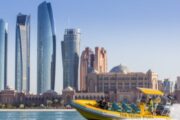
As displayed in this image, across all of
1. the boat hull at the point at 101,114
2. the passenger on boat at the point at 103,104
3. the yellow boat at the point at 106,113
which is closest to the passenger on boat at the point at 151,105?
the yellow boat at the point at 106,113

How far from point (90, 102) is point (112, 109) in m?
2.39


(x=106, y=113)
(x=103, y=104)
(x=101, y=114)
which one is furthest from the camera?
(x=103, y=104)

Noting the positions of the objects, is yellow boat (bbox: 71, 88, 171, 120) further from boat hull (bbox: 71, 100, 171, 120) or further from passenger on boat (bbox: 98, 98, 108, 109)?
passenger on boat (bbox: 98, 98, 108, 109)

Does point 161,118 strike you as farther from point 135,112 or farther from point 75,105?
point 75,105

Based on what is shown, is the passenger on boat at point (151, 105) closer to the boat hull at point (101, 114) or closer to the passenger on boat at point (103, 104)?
the boat hull at point (101, 114)

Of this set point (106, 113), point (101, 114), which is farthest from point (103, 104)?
point (106, 113)

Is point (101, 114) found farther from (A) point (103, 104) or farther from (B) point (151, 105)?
(B) point (151, 105)

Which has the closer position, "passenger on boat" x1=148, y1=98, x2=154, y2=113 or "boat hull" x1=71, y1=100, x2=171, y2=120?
"boat hull" x1=71, y1=100, x2=171, y2=120

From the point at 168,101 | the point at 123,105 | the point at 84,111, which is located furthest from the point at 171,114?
the point at 84,111

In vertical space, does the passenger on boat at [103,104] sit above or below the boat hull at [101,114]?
above

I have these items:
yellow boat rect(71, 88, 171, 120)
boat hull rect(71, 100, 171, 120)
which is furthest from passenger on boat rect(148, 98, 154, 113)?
boat hull rect(71, 100, 171, 120)

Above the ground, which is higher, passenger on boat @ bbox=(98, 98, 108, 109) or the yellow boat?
passenger on boat @ bbox=(98, 98, 108, 109)

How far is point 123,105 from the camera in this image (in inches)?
1912

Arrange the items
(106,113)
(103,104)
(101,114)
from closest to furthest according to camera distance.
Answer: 1. (106,113)
2. (101,114)
3. (103,104)
